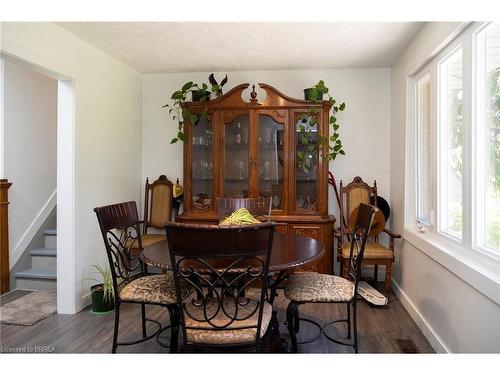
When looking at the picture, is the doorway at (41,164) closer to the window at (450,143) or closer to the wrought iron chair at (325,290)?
the wrought iron chair at (325,290)

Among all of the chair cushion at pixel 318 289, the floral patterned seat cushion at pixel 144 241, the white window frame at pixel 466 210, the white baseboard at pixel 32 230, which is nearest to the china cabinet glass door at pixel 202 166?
the floral patterned seat cushion at pixel 144 241

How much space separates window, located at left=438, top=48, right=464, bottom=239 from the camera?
2.22 m

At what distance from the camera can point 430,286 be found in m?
2.41

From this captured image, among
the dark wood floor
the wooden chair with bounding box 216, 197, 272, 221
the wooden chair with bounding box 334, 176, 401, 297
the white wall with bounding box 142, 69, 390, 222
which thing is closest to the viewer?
the dark wood floor

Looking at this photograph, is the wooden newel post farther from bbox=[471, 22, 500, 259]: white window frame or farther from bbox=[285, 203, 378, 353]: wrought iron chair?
bbox=[471, 22, 500, 259]: white window frame

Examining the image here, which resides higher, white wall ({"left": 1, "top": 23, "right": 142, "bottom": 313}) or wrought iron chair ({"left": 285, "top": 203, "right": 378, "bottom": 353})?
white wall ({"left": 1, "top": 23, "right": 142, "bottom": 313})

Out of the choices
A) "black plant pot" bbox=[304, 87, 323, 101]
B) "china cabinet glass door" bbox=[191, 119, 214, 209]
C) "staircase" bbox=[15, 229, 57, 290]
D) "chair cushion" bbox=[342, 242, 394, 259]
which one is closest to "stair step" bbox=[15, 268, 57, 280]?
"staircase" bbox=[15, 229, 57, 290]

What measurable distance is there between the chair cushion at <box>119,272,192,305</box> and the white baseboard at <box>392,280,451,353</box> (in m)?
1.66

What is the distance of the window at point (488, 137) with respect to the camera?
5.70ft

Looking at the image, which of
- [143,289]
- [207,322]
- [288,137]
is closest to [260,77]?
[288,137]

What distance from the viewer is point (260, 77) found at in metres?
3.84

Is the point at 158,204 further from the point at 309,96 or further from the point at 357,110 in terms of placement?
the point at 357,110

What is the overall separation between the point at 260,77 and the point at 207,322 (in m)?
3.00

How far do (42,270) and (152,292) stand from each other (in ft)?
7.50
